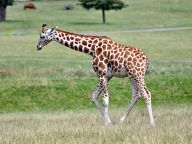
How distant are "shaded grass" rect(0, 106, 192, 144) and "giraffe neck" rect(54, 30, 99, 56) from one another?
2.06 metres

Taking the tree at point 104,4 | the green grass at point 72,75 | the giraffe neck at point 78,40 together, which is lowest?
the tree at point 104,4

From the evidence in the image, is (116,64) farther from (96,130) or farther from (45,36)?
(96,130)

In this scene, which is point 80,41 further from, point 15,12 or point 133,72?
point 15,12

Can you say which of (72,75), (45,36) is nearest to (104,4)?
(72,75)

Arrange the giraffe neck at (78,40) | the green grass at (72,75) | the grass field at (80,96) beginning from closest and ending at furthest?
the grass field at (80,96) → the giraffe neck at (78,40) → the green grass at (72,75)

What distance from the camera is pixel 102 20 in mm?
95812

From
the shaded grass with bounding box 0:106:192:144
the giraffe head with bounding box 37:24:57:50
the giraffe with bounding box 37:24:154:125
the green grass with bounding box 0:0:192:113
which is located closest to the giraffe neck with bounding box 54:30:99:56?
the giraffe with bounding box 37:24:154:125

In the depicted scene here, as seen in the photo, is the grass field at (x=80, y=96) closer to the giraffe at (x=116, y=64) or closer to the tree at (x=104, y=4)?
the giraffe at (x=116, y=64)

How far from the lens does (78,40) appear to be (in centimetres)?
1778

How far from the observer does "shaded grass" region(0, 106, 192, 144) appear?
1261 cm

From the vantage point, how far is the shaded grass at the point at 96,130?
12609 millimetres

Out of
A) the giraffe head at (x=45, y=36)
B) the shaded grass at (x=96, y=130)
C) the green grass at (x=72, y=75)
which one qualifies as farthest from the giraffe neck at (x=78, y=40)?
the green grass at (x=72, y=75)

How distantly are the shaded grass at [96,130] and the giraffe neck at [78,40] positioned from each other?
206 cm

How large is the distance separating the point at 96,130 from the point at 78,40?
13.8ft
